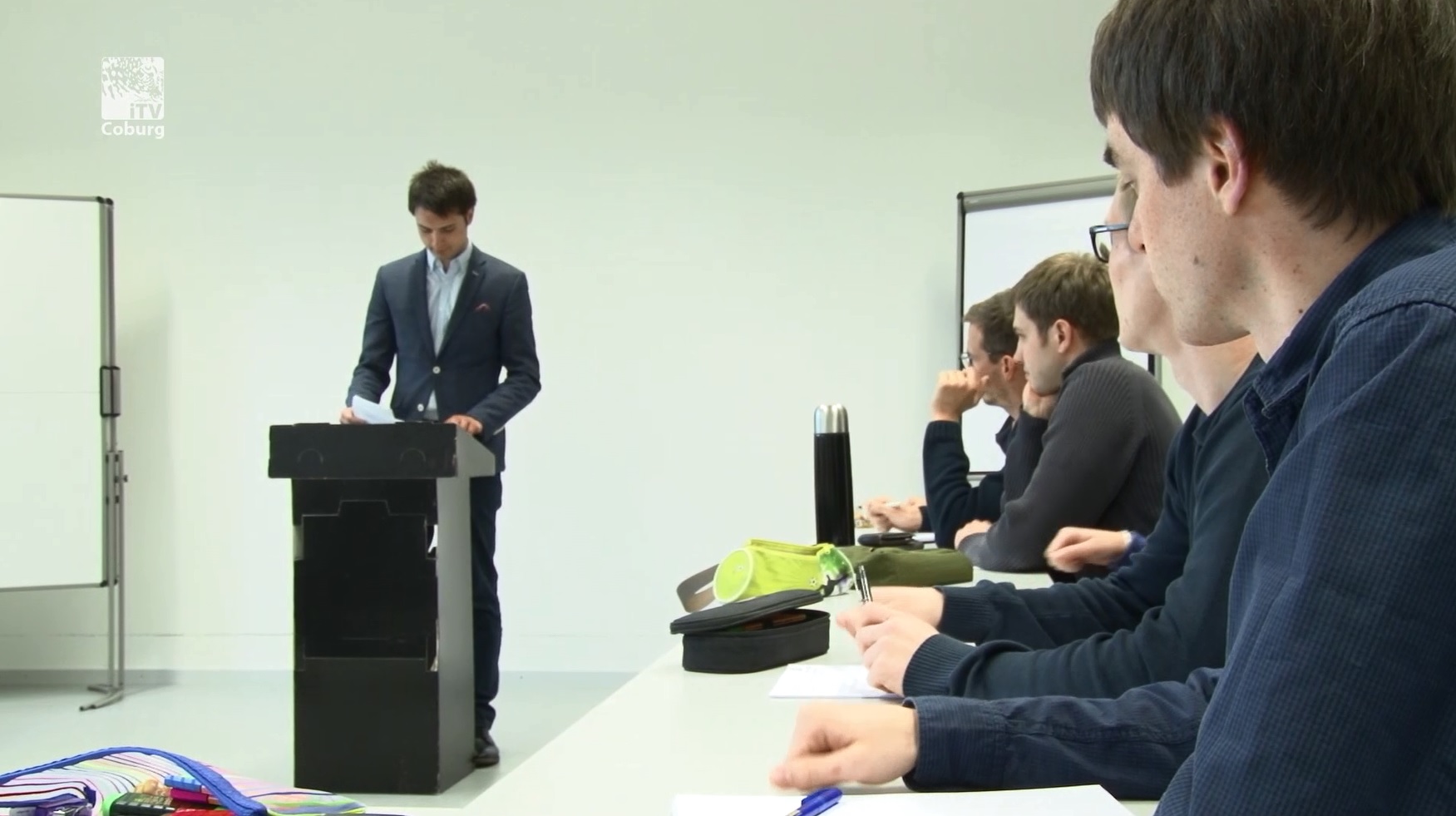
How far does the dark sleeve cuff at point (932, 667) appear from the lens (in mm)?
1090

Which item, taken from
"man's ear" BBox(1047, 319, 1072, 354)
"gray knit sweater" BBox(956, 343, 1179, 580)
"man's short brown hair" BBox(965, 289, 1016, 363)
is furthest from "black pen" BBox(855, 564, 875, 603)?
"man's short brown hair" BBox(965, 289, 1016, 363)

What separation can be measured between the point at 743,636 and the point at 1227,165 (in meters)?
0.82

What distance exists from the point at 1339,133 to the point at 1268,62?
5cm

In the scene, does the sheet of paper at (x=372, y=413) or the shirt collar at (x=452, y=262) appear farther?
the shirt collar at (x=452, y=262)

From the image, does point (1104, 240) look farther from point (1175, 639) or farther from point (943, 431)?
point (943, 431)

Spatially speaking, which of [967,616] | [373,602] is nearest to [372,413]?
[373,602]

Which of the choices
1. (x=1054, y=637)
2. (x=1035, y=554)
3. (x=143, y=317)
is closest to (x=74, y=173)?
(x=143, y=317)

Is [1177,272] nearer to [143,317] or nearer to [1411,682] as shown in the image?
[1411,682]

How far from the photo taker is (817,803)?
0.79 m

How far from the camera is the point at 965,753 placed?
0.86 m

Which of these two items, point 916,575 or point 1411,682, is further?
point 916,575

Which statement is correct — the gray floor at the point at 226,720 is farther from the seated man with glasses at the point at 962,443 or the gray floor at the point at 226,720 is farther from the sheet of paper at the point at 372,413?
the seated man with glasses at the point at 962,443

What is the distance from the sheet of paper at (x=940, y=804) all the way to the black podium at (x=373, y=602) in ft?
7.27

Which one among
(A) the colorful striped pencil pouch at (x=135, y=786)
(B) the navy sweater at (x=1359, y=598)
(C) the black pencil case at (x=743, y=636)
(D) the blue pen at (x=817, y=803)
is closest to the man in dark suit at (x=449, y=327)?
(C) the black pencil case at (x=743, y=636)
